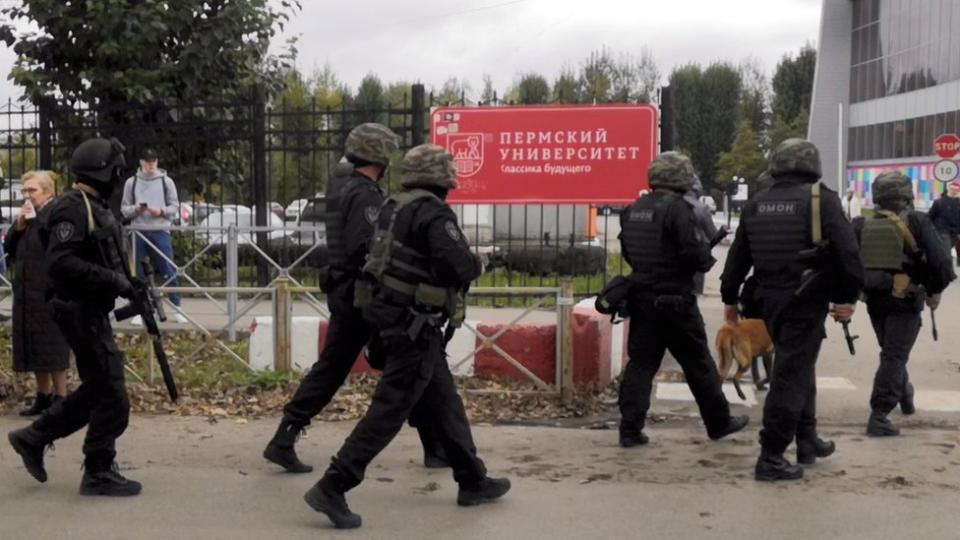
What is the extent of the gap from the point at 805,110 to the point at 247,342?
6151 cm

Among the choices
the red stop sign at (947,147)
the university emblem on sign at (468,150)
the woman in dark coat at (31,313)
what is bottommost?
the woman in dark coat at (31,313)

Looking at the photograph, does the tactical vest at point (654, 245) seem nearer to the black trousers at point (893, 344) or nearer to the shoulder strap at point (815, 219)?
the shoulder strap at point (815, 219)

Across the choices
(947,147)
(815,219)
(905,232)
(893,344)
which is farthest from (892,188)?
(947,147)

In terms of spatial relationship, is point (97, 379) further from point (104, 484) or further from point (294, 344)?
point (294, 344)

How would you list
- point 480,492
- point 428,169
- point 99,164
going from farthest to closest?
point 99,164
point 480,492
point 428,169

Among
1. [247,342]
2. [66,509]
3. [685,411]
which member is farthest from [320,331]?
[66,509]

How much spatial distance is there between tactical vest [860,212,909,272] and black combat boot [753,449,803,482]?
A: 1.64m

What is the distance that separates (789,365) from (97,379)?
349 centimetres

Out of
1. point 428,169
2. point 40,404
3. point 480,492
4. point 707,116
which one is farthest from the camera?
point 707,116

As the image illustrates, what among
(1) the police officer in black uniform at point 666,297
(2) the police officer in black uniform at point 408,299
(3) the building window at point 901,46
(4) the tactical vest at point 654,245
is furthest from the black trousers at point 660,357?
(3) the building window at point 901,46

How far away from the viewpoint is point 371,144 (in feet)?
21.5

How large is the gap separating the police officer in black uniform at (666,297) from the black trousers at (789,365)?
2.41ft

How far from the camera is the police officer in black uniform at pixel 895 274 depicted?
7.67 meters

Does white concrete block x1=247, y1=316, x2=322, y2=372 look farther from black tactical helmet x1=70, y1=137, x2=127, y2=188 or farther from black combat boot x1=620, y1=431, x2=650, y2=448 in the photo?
black tactical helmet x1=70, y1=137, x2=127, y2=188
